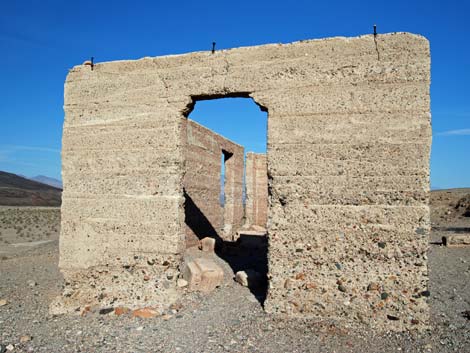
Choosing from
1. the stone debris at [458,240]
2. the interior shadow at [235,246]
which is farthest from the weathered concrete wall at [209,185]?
the stone debris at [458,240]

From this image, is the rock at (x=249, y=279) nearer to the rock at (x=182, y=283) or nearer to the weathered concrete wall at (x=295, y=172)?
the rock at (x=182, y=283)

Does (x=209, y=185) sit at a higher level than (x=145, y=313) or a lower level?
higher

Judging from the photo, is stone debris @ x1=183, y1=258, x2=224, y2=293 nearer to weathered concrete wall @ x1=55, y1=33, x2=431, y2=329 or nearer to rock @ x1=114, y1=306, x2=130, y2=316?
weathered concrete wall @ x1=55, y1=33, x2=431, y2=329

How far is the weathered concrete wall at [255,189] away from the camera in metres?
14.2

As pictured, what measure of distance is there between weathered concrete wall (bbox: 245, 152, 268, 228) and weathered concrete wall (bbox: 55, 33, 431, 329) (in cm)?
878

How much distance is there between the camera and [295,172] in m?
4.99

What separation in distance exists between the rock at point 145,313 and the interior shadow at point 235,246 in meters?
2.42

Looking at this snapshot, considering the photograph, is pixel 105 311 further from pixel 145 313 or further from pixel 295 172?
pixel 295 172

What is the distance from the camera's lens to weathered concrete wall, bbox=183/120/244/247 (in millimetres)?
9805

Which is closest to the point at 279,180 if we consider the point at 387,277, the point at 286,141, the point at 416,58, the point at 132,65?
the point at 286,141

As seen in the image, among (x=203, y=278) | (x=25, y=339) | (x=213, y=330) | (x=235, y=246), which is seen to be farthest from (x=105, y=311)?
(x=235, y=246)

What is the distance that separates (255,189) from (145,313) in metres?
9.79

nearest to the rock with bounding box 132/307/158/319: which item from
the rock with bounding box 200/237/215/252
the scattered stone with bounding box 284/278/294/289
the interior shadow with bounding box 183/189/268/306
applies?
the scattered stone with bounding box 284/278/294/289

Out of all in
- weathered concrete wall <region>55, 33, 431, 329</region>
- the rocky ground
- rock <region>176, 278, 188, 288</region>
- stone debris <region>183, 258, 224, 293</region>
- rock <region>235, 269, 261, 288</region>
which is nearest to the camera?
the rocky ground
